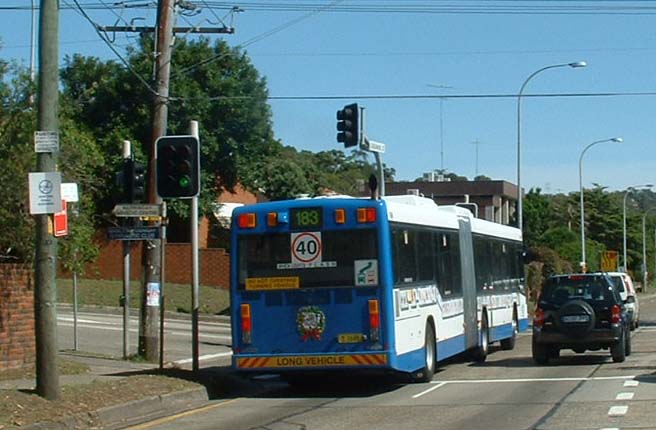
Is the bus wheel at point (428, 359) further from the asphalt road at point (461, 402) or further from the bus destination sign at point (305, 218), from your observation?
the bus destination sign at point (305, 218)

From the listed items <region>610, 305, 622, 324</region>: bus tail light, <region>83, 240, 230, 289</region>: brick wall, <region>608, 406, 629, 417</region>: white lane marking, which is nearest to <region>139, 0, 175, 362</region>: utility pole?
<region>610, 305, 622, 324</region>: bus tail light

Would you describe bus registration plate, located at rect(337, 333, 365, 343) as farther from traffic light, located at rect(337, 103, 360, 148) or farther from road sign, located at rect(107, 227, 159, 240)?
traffic light, located at rect(337, 103, 360, 148)

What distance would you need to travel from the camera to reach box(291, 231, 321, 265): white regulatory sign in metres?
18.0

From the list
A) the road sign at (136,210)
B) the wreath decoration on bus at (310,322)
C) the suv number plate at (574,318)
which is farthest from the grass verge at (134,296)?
the wreath decoration on bus at (310,322)

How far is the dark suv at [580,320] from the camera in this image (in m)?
22.7

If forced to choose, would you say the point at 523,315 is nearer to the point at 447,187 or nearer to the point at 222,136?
the point at 222,136

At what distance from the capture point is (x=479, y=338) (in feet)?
80.9

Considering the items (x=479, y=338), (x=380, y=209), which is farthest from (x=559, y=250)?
(x=380, y=209)

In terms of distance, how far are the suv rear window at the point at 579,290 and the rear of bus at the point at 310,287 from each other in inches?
266

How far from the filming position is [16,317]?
19.4 m

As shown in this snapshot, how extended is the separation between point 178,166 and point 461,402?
18.6ft

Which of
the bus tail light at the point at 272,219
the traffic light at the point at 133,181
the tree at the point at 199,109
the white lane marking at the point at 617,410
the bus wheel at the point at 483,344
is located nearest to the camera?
the white lane marking at the point at 617,410

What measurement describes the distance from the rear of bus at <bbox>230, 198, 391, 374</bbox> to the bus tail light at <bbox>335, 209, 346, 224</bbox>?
0.02 metres

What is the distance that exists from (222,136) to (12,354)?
104 feet
